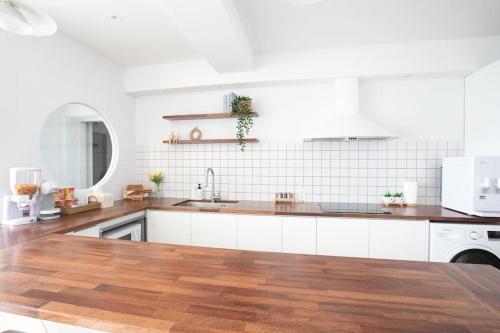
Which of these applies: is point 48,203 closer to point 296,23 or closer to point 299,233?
point 299,233

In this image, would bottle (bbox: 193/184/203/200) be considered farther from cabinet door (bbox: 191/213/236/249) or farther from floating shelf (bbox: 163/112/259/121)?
floating shelf (bbox: 163/112/259/121)

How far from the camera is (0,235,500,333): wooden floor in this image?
23.9 inches

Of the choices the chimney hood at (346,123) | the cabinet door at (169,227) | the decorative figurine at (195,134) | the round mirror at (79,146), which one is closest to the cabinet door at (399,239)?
the chimney hood at (346,123)

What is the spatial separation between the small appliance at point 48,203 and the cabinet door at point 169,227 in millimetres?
777

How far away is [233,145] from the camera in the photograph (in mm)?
2971

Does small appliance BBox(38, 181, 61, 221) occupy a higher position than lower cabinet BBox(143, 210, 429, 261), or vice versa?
small appliance BBox(38, 181, 61, 221)

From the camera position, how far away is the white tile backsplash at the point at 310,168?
8.51 ft

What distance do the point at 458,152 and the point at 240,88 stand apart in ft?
8.08

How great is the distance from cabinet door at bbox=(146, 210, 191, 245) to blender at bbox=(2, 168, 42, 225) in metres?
0.93

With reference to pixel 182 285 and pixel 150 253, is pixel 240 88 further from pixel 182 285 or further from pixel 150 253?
pixel 182 285

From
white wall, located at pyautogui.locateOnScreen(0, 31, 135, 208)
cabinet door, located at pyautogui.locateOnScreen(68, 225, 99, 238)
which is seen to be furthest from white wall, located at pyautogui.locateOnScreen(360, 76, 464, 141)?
white wall, located at pyautogui.locateOnScreen(0, 31, 135, 208)

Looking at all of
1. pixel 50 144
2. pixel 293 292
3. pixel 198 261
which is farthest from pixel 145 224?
pixel 293 292

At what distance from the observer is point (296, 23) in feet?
6.80

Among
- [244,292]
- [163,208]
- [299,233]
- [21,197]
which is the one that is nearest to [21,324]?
[244,292]
